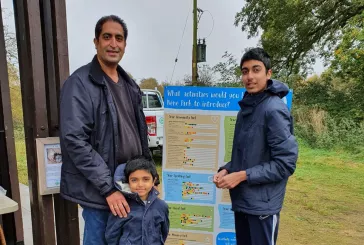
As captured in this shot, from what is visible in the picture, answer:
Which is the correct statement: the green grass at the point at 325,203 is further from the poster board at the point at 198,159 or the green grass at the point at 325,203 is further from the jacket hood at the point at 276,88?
the jacket hood at the point at 276,88

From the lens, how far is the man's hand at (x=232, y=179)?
1.93 metres

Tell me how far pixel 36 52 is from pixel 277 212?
191cm

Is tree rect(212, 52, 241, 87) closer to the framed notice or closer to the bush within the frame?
the bush

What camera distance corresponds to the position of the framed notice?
6.94ft

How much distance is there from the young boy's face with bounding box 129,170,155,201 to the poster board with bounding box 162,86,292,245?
1.00 metres

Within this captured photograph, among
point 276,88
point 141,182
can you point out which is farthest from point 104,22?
point 276,88

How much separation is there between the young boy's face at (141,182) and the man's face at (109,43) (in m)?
0.70

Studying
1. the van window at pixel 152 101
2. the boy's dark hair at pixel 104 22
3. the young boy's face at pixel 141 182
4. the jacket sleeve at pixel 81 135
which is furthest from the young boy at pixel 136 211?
the van window at pixel 152 101

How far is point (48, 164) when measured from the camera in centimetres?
214

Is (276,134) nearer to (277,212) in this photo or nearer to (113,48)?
(277,212)

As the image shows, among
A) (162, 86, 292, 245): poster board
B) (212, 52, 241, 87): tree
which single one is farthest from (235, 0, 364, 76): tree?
(162, 86, 292, 245): poster board

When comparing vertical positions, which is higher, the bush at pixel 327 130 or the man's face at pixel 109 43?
the man's face at pixel 109 43

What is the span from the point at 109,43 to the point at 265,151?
1.17 m

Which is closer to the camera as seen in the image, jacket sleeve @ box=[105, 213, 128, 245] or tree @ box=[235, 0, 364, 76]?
jacket sleeve @ box=[105, 213, 128, 245]
